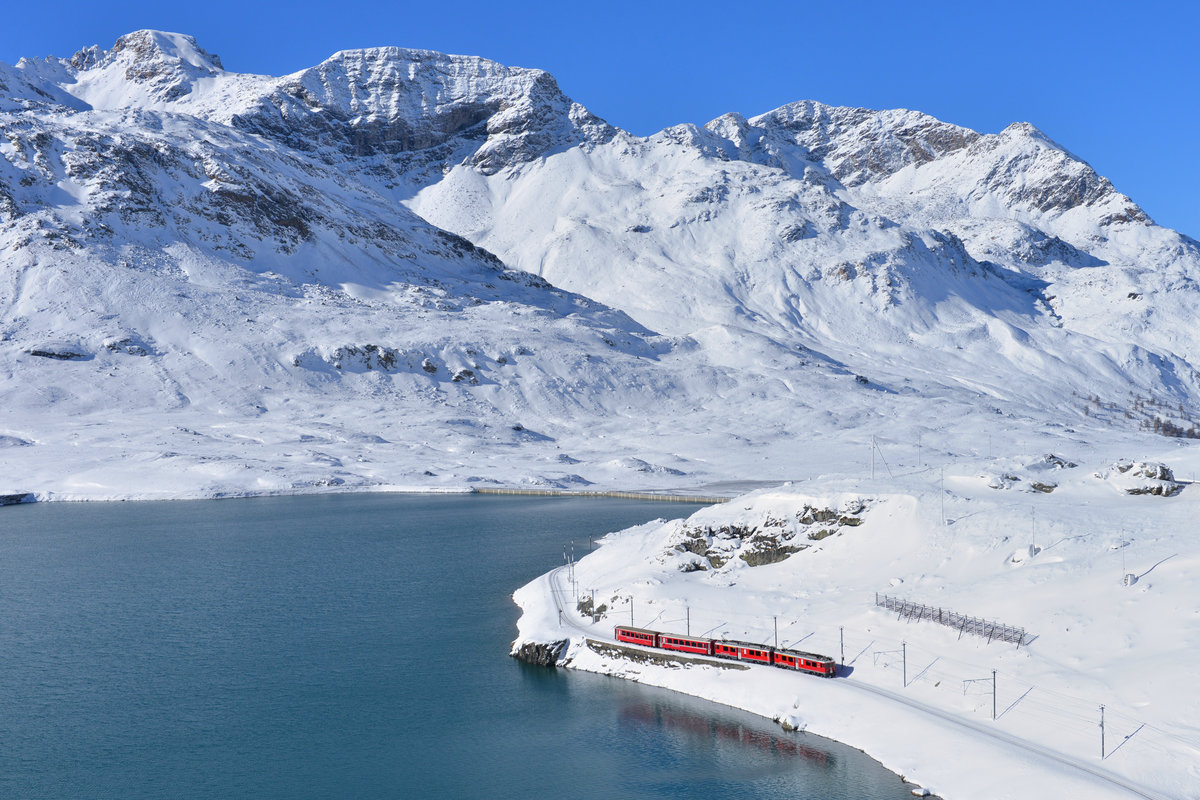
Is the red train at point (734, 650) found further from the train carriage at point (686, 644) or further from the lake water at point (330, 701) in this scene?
the lake water at point (330, 701)

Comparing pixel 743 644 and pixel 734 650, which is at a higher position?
pixel 743 644

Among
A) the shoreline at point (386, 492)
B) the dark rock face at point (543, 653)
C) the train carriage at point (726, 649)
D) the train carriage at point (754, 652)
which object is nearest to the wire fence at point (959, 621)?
the train carriage at point (754, 652)

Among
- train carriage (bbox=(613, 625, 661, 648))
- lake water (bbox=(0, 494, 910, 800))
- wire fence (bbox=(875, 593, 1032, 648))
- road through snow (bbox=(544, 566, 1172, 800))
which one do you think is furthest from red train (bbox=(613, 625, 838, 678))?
wire fence (bbox=(875, 593, 1032, 648))

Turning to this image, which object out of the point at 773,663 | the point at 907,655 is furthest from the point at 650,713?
the point at 907,655

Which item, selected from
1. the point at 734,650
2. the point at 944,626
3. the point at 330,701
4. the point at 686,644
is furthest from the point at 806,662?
the point at 330,701

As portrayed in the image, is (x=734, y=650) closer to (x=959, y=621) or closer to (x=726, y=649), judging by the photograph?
(x=726, y=649)

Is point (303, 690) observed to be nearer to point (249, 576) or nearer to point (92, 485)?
point (249, 576)
